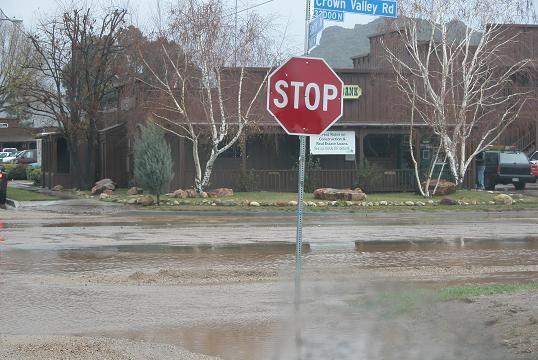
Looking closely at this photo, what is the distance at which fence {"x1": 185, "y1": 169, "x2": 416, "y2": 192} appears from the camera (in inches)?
1204

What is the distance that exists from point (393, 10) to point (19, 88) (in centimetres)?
2845

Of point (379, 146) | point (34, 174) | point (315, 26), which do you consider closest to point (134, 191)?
point (379, 146)

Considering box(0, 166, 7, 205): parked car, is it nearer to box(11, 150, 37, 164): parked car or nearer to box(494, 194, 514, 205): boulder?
box(494, 194, 514, 205): boulder

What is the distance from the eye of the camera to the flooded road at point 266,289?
23.9ft

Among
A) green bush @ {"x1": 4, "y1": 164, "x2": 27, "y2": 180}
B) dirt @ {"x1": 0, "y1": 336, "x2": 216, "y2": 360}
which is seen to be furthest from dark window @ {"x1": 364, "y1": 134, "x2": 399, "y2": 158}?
dirt @ {"x1": 0, "y1": 336, "x2": 216, "y2": 360}

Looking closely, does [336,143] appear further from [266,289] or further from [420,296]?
[420,296]

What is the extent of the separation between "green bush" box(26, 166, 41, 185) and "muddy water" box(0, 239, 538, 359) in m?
29.0

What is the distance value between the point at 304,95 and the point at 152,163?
60.5 ft

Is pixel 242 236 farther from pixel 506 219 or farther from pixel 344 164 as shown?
pixel 344 164

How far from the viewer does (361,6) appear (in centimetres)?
927

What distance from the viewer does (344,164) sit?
1318 inches

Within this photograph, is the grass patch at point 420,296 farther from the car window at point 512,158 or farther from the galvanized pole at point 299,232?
the car window at point 512,158

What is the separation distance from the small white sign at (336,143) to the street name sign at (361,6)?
834 inches

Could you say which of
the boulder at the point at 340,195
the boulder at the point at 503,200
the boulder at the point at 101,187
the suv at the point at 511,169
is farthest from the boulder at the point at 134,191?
the suv at the point at 511,169
